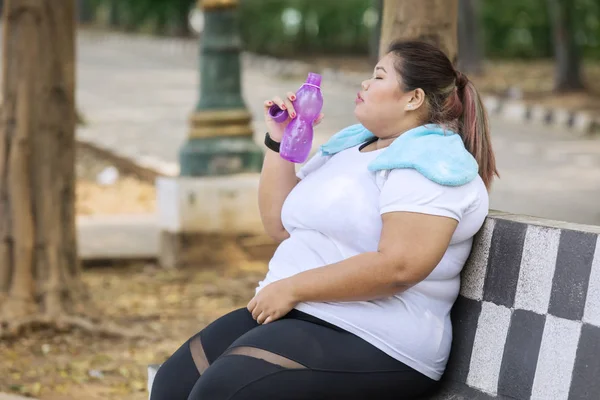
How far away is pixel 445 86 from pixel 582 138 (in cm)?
1050

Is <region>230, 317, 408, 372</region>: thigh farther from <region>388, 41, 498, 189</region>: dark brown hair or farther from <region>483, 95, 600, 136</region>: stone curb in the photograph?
<region>483, 95, 600, 136</region>: stone curb

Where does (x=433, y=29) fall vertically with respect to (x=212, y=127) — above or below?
above

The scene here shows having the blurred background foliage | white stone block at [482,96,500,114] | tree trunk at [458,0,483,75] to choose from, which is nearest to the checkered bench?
white stone block at [482,96,500,114]

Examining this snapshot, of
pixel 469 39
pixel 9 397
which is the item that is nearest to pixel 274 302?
pixel 9 397

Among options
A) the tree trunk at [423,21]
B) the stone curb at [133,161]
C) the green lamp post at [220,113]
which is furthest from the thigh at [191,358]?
the stone curb at [133,161]

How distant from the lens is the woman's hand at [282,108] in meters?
3.19

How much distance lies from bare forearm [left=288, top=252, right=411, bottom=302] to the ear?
1.46 ft

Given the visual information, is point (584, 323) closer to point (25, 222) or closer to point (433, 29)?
point (433, 29)

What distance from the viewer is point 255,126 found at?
558 inches

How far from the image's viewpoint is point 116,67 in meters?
21.2

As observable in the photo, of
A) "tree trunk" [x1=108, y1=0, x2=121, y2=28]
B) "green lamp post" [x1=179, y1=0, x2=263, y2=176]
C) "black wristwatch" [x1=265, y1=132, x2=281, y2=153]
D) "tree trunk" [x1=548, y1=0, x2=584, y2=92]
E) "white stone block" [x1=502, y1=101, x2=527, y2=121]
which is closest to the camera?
"black wristwatch" [x1=265, y1=132, x2=281, y2=153]

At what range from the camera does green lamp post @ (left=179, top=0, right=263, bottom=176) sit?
7383mm

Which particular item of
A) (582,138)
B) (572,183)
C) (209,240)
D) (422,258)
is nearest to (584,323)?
(422,258)

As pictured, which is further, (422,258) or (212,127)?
(212,127)
